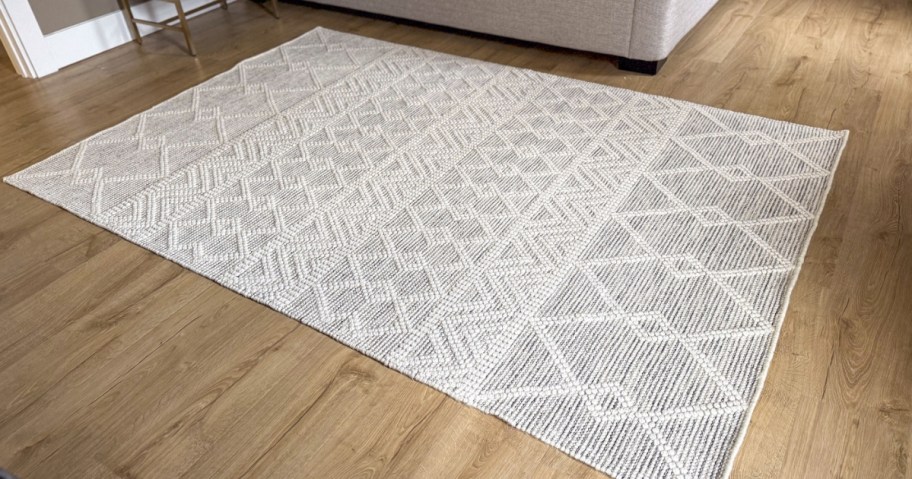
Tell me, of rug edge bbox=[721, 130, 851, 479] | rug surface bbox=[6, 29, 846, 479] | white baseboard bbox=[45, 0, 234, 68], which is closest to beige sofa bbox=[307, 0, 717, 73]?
rug surface bbox=[6, 29, 846, 479]

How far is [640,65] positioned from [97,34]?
2581 millimetres

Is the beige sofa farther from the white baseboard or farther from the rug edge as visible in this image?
the white baseboard

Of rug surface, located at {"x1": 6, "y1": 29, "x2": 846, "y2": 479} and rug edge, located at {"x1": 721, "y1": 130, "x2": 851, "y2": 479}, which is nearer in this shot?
rug edge, located at {"x1": 721, "y1": 130, "x2": 851, "y2": 479}

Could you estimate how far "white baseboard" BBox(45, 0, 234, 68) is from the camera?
312cm

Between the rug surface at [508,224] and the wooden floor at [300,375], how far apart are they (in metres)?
0.06

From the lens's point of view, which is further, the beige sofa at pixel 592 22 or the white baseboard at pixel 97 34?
the white baseboard at pixel 97 34

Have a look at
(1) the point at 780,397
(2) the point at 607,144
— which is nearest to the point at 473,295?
(1) the point at 780,397

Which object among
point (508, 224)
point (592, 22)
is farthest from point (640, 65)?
point (508, 224)

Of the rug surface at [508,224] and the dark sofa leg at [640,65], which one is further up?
the dark sofa leg at [640,65]

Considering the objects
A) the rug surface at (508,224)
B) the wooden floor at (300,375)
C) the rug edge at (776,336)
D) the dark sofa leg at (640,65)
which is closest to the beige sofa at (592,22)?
the dark sofa leg at (640,65)

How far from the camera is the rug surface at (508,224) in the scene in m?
1.45

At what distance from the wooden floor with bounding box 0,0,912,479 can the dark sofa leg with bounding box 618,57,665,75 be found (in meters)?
0.46

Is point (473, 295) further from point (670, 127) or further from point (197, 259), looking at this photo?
point (670, 127)

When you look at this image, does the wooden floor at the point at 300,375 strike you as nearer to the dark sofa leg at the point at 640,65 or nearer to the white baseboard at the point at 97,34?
the dark sofa leg at the point at 640,65
